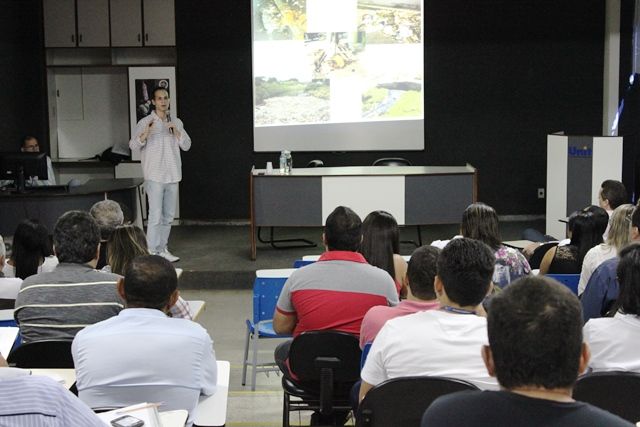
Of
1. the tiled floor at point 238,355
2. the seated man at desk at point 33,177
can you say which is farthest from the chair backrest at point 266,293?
the seated man at desk at point 33,177

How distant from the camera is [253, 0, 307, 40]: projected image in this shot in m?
9.77

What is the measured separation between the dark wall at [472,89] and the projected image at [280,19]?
0.65 ft

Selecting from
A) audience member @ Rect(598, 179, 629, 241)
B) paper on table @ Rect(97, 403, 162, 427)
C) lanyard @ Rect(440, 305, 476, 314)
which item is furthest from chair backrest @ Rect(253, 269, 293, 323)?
paper on table @ Rect(97, 403, 162, 427)

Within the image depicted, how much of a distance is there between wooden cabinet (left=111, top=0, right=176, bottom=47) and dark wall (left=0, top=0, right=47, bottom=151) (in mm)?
902

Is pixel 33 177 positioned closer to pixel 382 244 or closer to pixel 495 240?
pixel 382 244

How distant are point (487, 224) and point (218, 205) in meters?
6.24

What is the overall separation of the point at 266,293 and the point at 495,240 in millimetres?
1176

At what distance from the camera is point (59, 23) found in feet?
33.2

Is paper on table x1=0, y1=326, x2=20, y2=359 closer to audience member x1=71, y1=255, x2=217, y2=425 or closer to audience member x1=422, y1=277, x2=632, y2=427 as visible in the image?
audience member x1=71, y1=255, x2=217, y2=425

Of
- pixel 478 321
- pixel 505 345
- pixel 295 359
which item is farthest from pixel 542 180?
pixel 505 345

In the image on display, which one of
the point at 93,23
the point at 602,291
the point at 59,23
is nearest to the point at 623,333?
the point at 602,291

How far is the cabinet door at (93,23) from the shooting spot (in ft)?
33.0

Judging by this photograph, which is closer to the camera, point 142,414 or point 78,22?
point 142,414

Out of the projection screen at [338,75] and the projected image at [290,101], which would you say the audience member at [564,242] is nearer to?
the projection screen at [338,75]
